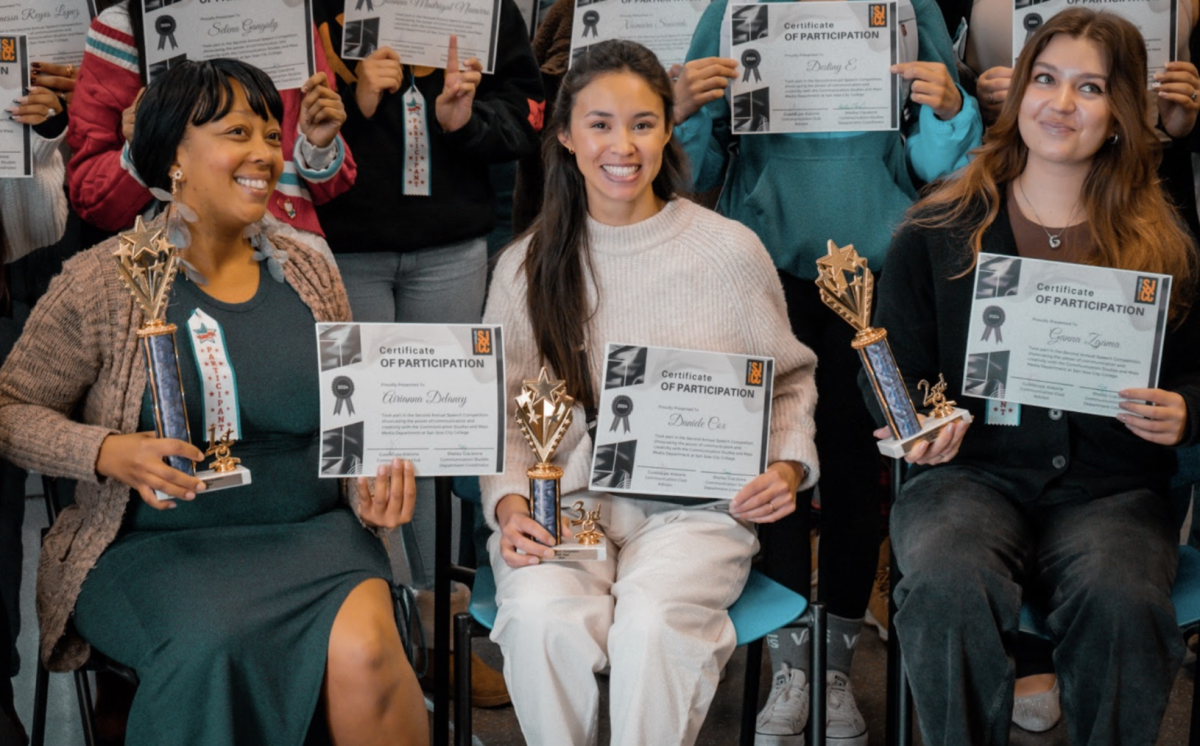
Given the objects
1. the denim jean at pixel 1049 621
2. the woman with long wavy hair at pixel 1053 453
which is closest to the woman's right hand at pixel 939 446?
the woman with long wavy hair at pixel 1053 453

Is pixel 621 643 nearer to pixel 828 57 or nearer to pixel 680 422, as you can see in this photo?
pixel 680 422

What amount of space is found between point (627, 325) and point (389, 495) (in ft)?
2.03

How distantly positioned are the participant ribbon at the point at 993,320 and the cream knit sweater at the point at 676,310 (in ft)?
1.32

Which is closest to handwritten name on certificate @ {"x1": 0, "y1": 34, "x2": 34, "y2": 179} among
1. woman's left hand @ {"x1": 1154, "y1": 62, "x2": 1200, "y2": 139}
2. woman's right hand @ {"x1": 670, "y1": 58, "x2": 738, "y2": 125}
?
woman's right hand @ {"x1": 670, "y1": 58, "x2": 738, "y2": 125}

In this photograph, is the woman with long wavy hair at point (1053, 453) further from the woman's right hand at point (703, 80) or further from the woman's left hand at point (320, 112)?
the woman's left hand at point (320, 112)

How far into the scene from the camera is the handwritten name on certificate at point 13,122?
2.82 metres

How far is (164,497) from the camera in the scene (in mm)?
2295

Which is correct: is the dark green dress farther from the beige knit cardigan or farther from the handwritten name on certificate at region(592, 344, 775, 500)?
the handwritten name on certificate at region(592, 344, 775, 500)

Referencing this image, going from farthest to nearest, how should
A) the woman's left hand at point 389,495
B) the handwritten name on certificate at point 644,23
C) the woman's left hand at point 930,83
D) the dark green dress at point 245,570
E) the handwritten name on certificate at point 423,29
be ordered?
the handwritten name on certificate at point 644,23, the handwritten name on certificate at point 423,29, the woman's left hand at point 930,83, the woman's left hand at point 389,495, the dark green dress at point 245,570

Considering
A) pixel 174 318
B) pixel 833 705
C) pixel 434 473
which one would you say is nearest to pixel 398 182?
pixel 174 318

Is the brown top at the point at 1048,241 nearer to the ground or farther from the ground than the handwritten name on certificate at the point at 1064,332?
farther from the ground

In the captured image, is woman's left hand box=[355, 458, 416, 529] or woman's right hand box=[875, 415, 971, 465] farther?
woman's right hand box=[875, 415, 971, 465]

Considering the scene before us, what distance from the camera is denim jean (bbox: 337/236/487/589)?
3.25 metres

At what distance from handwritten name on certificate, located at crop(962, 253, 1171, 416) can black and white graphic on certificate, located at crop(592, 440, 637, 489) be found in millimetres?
678
